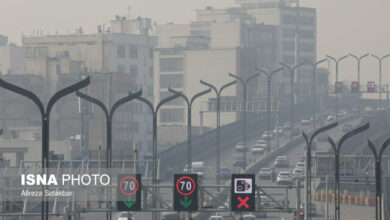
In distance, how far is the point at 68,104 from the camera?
17188 cm

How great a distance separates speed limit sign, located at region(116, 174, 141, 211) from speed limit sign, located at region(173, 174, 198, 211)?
5.98ft

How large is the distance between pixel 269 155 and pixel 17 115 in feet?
157

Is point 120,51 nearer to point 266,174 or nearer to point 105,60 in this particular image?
point 105,60

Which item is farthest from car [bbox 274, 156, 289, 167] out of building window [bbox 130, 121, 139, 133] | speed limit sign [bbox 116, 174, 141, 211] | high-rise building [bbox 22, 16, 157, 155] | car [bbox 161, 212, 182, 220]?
speed limit sign [bbox 116, 174, 141, 211]

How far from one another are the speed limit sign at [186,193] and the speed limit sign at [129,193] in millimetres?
1823

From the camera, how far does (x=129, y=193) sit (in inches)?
1869

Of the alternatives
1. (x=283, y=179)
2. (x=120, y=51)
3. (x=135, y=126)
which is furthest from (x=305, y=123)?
(x=283, y=179)

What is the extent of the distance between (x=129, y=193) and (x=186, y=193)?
2745 mm

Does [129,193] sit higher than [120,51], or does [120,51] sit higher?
[120,51]

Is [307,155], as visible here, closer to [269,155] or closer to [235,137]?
[269,155]

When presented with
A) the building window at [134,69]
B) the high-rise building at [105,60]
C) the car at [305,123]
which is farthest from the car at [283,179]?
the building window at [134,69]

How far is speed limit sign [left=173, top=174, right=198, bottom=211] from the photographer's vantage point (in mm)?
46375

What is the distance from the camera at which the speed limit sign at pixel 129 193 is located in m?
46.9

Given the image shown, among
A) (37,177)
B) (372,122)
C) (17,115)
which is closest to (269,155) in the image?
(372,122)
